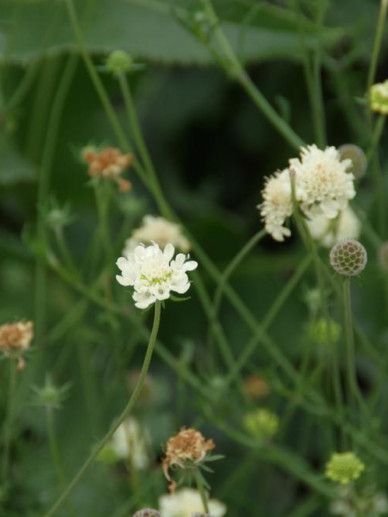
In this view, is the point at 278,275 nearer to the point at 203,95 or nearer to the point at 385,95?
the point at 203,95

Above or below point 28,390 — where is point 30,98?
above

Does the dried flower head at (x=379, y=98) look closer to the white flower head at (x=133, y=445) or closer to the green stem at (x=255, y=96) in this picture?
the green stem at (x=255, y=96)

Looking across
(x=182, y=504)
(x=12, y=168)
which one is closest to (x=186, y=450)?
(x=182, y=504)

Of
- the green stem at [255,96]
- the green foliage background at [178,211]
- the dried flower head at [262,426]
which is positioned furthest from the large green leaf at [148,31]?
the dried flower head at [262,426]

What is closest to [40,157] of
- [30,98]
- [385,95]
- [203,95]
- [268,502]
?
[30,98]

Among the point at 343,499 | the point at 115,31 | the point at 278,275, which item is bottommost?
the point at 343,499

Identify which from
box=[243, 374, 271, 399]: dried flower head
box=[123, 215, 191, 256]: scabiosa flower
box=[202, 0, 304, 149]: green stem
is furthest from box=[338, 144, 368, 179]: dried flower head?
box=[243, 374, 271, 399]: dried flower head
